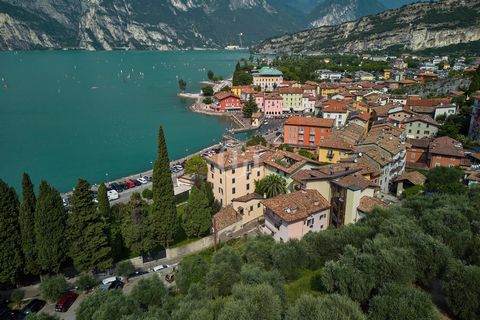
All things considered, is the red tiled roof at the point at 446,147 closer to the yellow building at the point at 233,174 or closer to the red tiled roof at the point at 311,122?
the red tiled roof at the point at 311,122

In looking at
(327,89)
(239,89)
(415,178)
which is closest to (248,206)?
(415,178)

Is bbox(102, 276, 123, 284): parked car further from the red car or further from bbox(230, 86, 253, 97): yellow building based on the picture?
bbox(230, 86, 253, 97): yellow building

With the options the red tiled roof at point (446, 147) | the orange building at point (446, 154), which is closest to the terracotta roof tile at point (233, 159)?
the orange building at point (446, 154)

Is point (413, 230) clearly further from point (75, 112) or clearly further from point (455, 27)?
point (455, 27)

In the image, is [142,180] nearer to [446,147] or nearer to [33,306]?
[33,306]

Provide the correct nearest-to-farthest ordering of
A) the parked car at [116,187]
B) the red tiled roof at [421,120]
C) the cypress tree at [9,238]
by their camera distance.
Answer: the cypress tree at [9,238] → the parked car at [116,187] → the red tiled roof at [421,120]

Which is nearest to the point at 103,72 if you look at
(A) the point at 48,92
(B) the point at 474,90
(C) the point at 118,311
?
(A) the point at 48,92

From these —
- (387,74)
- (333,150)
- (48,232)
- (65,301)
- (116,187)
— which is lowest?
(116,187)

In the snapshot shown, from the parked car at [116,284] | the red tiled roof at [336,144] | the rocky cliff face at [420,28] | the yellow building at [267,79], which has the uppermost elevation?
the rocky cliff face at [420,28]
